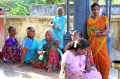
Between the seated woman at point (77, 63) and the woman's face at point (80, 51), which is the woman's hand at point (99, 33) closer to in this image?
the seated woman at point (77, 63)

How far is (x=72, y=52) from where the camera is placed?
342cm

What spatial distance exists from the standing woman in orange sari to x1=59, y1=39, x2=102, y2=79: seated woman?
640mm

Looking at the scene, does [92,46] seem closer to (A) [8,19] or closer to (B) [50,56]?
(B) [50,56]

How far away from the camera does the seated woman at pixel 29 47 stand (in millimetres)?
5441

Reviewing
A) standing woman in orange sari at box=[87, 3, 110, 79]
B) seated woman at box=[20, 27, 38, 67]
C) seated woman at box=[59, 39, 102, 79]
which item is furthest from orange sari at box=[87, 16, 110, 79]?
seated woman at box=[20, 27, 38, 67]

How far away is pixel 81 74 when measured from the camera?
11.5 feet

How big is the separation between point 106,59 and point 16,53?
7.84ft

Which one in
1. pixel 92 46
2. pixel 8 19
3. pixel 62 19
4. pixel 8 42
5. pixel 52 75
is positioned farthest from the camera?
pixel 8 19

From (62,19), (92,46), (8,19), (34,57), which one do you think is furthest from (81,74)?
(8,19)

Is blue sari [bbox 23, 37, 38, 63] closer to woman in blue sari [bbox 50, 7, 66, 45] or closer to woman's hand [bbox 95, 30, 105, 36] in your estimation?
woman in blue sari [bbox 50, 7, 66, 45]

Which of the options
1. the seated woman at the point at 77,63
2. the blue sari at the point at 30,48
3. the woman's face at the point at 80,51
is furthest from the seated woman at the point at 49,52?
the woman's face at the point at 80,51

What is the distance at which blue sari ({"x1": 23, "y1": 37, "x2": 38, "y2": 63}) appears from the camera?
5449 mm

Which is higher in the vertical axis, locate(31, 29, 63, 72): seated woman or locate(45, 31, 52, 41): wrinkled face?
locate(45, 31, 52, 41): wrinkled face

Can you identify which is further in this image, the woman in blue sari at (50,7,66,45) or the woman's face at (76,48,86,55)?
the woman in blue sari at (50,7,66,45)
